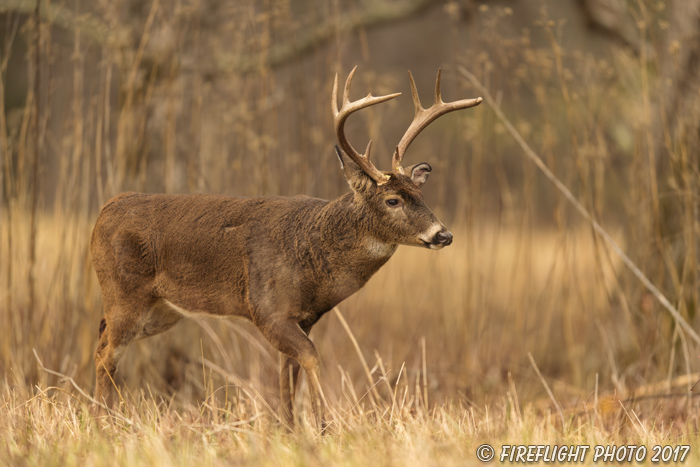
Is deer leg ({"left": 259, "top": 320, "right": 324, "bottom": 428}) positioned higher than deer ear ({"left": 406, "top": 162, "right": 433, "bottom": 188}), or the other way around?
deer ear ({"left": 406, "top": 162, "right": 433, "bottom": 188})

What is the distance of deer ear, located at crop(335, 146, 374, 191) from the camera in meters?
3.20

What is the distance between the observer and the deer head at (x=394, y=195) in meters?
3.10

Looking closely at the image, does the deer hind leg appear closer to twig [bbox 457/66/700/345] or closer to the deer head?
the deer head

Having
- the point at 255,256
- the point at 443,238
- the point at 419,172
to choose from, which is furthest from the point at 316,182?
the point at 443,238

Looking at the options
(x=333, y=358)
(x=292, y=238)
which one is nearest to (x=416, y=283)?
(x=333, y=358)

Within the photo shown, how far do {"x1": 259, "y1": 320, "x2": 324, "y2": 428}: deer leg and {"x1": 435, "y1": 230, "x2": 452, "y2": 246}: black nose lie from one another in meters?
0.58

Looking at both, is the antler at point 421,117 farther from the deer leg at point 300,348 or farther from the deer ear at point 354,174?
the deer leg at point 300,348

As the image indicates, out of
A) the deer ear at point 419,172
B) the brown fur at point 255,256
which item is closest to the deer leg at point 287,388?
the brown fur at point 255,256

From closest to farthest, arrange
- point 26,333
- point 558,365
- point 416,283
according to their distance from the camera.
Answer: point 26,333 < point 558,365 < point 416,283

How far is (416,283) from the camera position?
7.57m

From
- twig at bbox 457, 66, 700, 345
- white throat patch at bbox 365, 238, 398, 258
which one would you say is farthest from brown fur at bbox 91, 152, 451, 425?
twig at bbox 457, 66, 700, 345

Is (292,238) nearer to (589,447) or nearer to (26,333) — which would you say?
(589,447)

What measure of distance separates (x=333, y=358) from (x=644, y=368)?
1776mm

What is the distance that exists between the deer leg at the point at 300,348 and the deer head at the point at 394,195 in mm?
454
